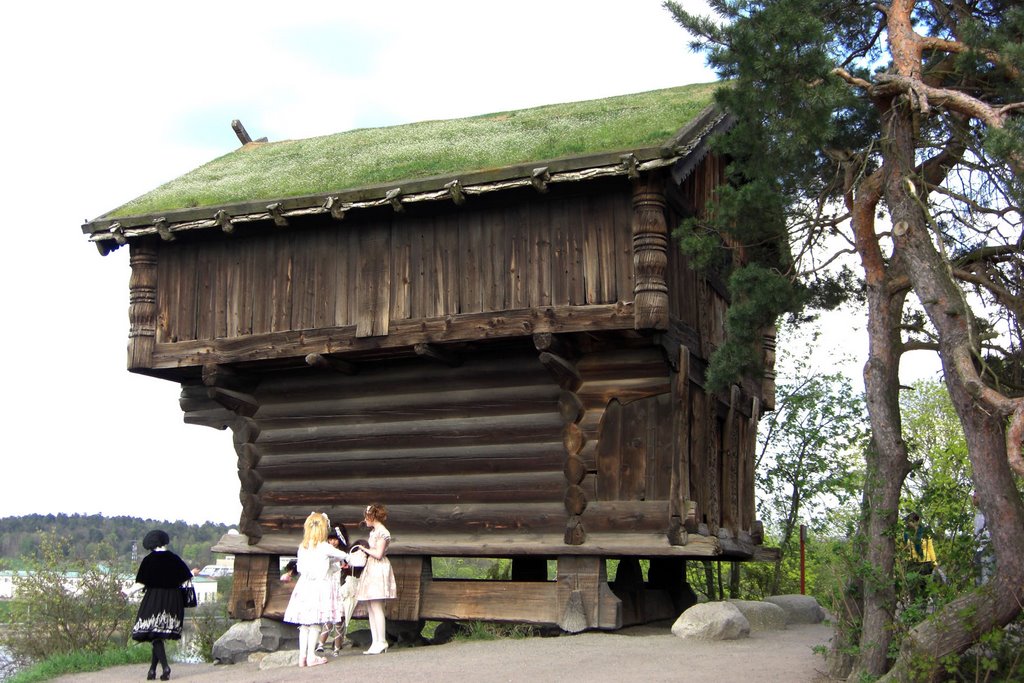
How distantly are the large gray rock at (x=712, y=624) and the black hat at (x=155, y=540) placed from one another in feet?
Result: 20.4

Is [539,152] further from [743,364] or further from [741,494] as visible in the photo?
[741,494]

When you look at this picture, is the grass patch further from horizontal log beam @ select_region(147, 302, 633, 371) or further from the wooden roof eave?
the wooden roof eave

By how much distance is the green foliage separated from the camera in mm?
19484

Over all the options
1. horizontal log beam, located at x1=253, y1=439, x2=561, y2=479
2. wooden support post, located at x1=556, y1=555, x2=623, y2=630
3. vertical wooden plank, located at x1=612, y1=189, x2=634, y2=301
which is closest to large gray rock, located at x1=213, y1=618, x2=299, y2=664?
horizontal log beam, located at x1=253, y1=439, x2=561, y2=479

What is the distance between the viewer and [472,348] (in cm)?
1491

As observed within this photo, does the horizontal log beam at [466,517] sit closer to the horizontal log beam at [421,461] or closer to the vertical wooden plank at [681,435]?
the horizontal log beam at [421,461]

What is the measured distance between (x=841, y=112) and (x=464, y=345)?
17.9 ft

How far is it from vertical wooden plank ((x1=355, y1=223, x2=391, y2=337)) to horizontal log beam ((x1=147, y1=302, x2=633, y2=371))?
0.48ft

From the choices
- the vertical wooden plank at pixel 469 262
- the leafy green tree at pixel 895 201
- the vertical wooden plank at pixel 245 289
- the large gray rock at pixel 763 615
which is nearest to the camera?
the leafy green tree at pixel 895 201

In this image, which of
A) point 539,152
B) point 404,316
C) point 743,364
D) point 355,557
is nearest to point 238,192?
point 404,316

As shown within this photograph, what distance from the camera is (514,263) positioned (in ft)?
47.3

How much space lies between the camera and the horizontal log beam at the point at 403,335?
13688mm

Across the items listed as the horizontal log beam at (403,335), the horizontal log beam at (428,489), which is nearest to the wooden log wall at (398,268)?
the horizontal log beam at (403,335)

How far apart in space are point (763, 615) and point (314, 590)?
249 inches
